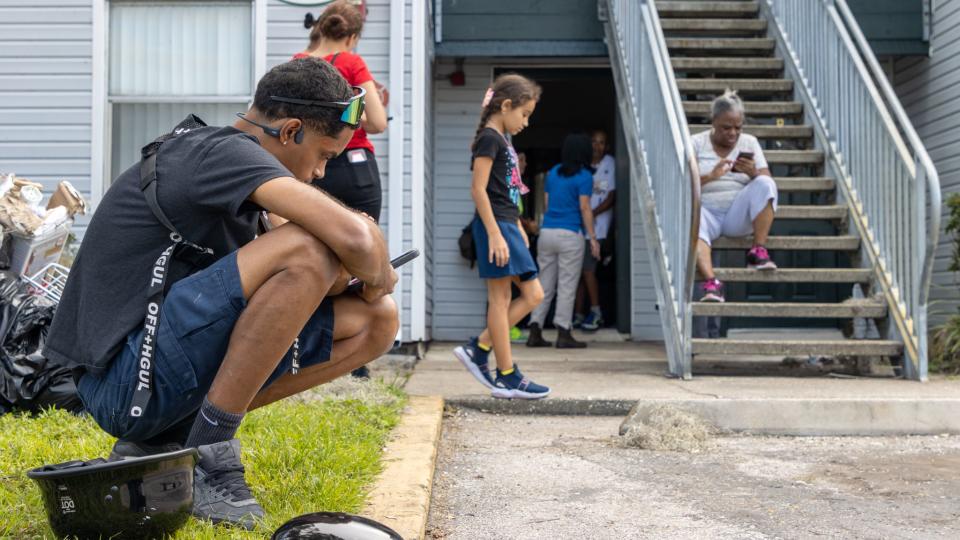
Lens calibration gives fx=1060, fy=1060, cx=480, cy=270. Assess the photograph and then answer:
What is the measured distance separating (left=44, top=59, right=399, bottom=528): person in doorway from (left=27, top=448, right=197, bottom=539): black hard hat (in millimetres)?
223

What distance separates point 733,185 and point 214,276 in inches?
197

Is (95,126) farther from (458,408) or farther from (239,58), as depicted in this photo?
(458,408)

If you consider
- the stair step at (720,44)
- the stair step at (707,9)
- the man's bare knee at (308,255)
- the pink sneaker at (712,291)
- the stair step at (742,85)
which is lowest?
the pink sneaker at (712,291)

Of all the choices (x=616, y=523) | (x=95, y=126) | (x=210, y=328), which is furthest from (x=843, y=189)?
(x=210, y=328)

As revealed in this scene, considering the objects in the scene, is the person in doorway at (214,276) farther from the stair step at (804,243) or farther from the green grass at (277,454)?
the stair step at (804,243)

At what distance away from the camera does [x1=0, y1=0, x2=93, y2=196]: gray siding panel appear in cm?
749

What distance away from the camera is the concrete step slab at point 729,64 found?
836 cm

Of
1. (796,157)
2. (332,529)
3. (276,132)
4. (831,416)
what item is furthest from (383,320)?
(796,157)

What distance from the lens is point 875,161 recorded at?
6.56 metres

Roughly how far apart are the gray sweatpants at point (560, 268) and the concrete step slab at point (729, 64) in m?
1.62

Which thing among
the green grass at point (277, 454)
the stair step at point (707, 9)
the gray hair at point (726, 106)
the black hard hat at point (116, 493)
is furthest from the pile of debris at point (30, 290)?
the stair step at point (707, 9)

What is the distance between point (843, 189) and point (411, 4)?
320cm

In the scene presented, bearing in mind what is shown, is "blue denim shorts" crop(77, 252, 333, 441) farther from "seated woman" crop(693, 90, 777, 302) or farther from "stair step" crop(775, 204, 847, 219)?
"stair step" crop(775, 204, 847, 219)

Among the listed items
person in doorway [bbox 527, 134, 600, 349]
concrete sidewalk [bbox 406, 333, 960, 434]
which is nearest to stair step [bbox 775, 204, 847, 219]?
concrete sidewalk [bbox 406, 333, 960, 434]
